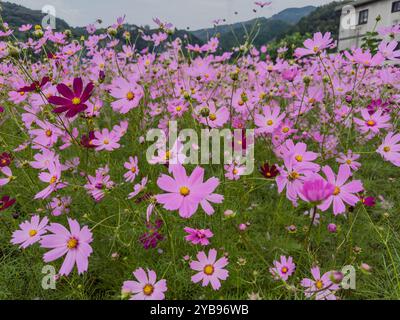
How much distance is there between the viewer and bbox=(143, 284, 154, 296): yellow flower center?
2.98ft

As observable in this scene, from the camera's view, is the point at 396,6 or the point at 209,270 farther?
the point at 396,6

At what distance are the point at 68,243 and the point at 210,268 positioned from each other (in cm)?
47

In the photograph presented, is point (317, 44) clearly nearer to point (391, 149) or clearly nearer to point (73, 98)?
point (391, 149)

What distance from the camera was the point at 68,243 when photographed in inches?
34.2

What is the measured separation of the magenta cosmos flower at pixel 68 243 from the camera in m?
0.85

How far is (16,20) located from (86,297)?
1157cm

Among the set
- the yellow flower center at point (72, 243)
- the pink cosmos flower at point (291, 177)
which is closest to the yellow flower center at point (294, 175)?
the pink cosmos flower at point (291, 177)

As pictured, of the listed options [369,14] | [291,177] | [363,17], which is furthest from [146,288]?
[363,17]

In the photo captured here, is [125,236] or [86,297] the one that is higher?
[125,236]

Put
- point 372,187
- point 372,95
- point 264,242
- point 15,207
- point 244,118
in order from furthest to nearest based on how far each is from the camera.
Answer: point 372,95
point 244,118
point 372,187
point 15,207
point 264,242

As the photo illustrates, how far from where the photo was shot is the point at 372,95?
2568 mm

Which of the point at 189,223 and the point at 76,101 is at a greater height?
the point at 76,101
